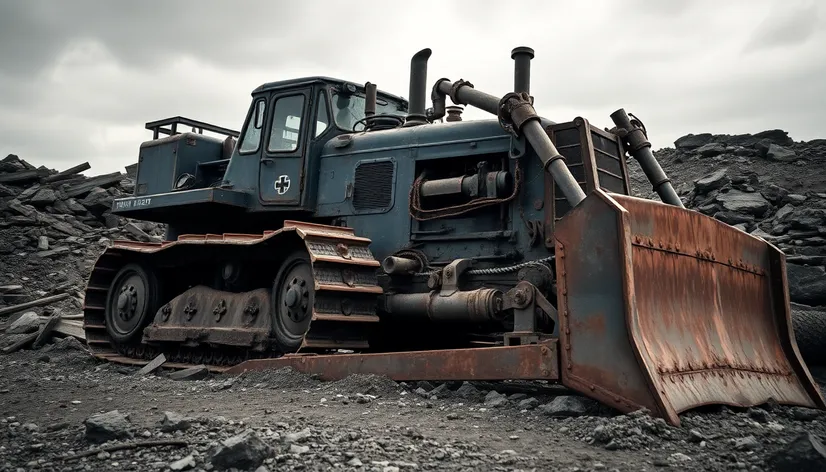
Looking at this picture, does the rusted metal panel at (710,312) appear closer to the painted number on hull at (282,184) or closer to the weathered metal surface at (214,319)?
the weathered metal surface at (214,319)

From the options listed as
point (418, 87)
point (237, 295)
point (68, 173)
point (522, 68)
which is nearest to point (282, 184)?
point (237, 295)

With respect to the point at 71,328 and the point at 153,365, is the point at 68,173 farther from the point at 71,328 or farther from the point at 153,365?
the point at 153,365

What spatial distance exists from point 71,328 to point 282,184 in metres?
4.09

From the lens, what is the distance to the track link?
7.06 meters

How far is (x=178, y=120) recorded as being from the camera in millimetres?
10469

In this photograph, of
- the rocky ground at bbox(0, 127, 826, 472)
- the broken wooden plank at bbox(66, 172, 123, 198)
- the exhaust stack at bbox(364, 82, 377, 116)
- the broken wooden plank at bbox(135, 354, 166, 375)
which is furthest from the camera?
the broken wooden plank at bbox(66, 172, 123, 198)

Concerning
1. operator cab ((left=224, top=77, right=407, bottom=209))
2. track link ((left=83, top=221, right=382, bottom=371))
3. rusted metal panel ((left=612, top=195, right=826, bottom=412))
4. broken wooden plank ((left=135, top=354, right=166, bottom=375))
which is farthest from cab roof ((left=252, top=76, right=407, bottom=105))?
rusted metal panel ((left=612, top=195, right=826, bottom=412))

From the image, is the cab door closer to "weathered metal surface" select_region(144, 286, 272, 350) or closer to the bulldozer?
the bulldozer

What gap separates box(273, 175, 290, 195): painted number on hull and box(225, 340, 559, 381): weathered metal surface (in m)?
2.15

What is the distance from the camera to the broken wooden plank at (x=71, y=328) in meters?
10.6

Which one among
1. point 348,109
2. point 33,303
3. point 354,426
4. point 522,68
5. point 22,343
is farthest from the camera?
point 33,303

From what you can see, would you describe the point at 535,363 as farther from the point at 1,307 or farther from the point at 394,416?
the point at 1,307

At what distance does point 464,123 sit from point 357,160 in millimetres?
1218

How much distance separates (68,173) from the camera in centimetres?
1856
